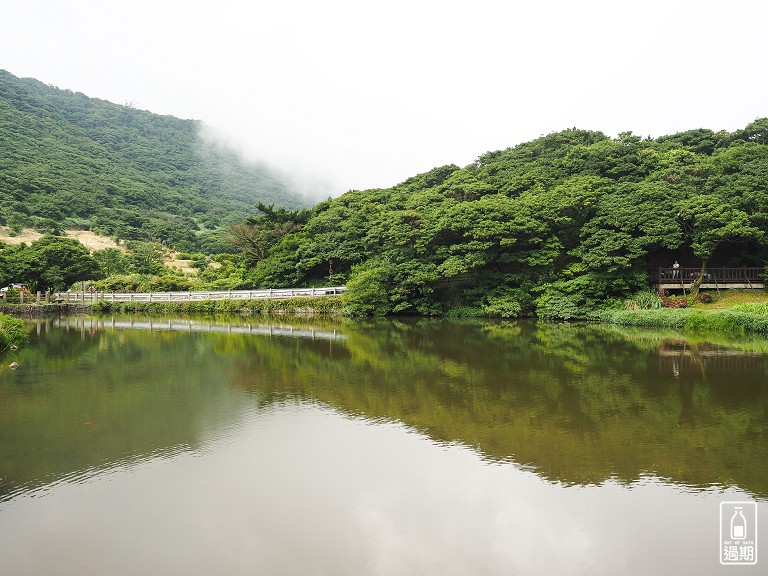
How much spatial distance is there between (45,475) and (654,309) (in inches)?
883

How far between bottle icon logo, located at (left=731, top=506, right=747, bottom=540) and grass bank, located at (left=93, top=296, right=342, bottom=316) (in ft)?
85.5

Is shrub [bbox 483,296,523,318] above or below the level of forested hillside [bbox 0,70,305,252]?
below

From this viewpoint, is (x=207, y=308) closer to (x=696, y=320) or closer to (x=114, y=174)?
(x=696, y=320)

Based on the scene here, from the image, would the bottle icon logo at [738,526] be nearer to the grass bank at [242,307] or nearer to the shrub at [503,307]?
the shrub at [503,307]

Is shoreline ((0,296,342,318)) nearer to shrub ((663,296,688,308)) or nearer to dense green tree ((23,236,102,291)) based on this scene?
dense green tree ((23,236,102,291))

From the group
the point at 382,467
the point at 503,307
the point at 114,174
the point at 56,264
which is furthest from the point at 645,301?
the point at 114,174

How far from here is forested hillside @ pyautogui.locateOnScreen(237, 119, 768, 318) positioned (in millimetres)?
23062

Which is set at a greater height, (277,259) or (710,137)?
(710,137)

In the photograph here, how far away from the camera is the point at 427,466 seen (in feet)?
19.6

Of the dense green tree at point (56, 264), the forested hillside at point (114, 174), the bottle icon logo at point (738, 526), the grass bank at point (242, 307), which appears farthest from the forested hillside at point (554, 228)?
the forested hillside at point (114, 174)

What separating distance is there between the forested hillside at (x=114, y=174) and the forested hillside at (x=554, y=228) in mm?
40541

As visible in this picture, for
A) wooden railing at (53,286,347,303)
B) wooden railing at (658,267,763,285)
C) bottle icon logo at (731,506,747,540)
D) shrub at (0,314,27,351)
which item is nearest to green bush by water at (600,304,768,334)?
wooden railing at (658,267,763,285)

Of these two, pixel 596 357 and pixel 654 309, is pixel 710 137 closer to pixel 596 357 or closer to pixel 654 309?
pixel 654 309

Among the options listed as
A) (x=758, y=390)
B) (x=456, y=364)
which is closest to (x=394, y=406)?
(x=456, y=364)
